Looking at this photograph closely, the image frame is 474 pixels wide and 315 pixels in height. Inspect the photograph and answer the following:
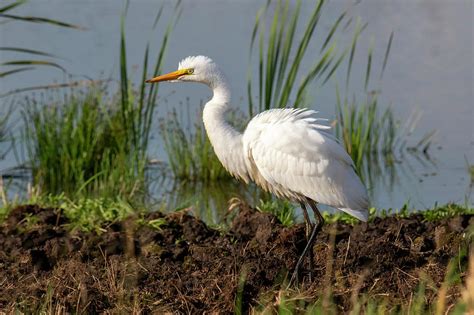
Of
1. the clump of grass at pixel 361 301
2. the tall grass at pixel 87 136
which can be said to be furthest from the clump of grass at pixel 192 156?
the clump of grass at pixel 361 301

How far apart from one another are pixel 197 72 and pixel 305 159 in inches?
36.4

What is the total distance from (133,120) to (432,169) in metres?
3.37

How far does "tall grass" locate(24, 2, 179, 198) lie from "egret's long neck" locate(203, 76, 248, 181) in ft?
7.66

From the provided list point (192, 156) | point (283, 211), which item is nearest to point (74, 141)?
point (192, 156)

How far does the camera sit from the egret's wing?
6188 mm

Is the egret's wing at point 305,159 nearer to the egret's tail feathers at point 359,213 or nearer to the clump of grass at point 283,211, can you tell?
the egret's tail feathers at point 359,213

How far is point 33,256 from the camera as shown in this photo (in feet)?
20.0

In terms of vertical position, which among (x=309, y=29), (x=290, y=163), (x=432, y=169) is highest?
(x=309, y=29)

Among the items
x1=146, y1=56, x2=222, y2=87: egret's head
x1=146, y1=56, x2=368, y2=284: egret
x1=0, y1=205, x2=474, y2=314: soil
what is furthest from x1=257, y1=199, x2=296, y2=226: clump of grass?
x1=146, y1=56, x2=222, y2=87: egret's head

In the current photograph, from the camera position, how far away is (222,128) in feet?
21.5

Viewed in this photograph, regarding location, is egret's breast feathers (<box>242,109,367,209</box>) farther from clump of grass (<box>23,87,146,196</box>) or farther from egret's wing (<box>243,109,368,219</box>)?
clump of grass (<box>23,87,146,196</box>)

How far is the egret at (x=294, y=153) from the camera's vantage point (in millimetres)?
6195

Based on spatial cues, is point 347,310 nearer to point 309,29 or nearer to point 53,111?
point 309,29

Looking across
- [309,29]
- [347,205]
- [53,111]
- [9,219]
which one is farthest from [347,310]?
[53,111]
